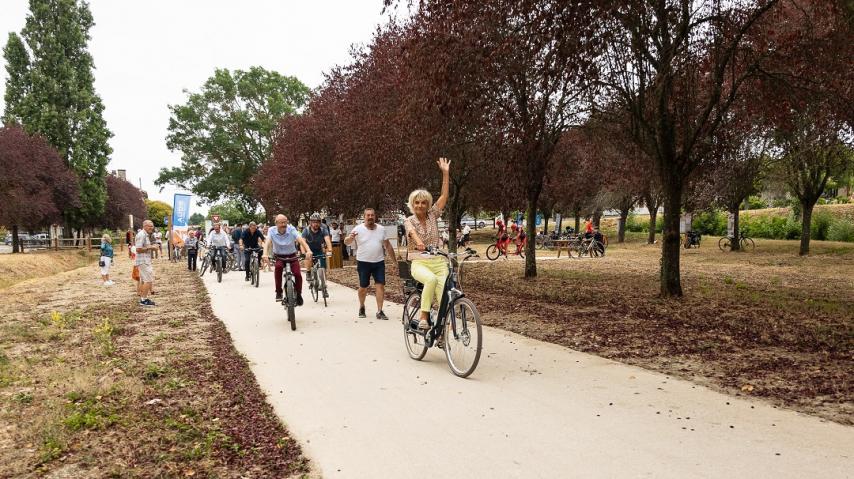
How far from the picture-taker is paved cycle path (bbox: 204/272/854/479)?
11.9ft

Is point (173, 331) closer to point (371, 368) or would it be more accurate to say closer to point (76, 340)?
point (76, 340)

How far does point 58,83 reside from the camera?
147ft

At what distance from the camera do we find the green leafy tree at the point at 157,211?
394 feet

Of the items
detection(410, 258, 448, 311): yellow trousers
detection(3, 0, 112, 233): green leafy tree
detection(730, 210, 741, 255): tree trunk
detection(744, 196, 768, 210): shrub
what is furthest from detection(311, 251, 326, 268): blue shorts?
detection(744, 196, 768, 210): shrub

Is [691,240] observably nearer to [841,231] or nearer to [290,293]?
[841,231]

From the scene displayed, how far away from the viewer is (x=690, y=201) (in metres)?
28.9

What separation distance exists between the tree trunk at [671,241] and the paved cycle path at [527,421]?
5.57 metres

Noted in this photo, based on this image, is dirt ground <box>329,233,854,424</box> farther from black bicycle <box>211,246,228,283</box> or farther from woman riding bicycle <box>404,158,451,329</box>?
black bicycle <box>211,246,228,283</box>

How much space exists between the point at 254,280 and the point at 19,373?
9940 millimetres

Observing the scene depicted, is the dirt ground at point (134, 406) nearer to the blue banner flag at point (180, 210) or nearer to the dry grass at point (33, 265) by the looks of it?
the dry grass at point (33, 265)

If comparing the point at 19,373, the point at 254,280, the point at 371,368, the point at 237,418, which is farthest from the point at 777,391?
the point at 254,280

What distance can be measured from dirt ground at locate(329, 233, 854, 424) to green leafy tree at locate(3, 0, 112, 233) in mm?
38296

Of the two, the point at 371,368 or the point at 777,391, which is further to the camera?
the point at 371,368

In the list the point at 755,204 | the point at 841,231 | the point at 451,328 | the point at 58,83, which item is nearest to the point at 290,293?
the point at 451,328
